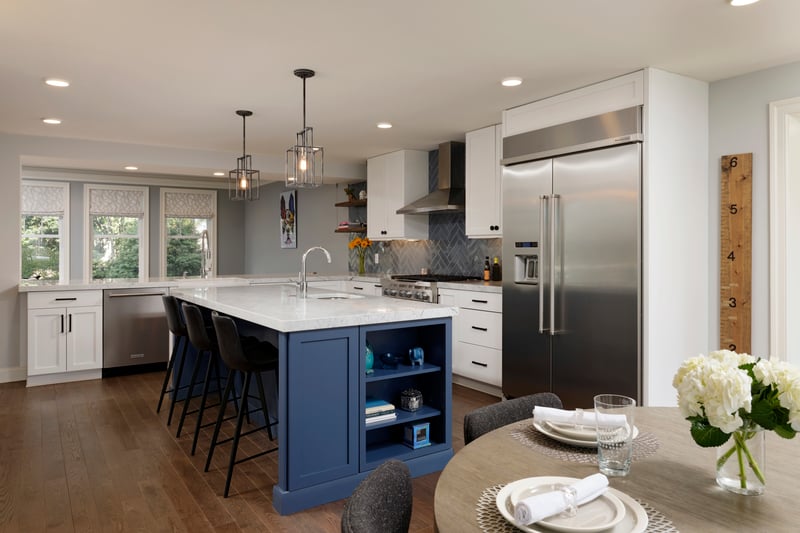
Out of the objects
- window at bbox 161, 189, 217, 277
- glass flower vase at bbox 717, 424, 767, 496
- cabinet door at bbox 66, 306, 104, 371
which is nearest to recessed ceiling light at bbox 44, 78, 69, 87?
cabinet door at bbox 66, 306, 104, 371

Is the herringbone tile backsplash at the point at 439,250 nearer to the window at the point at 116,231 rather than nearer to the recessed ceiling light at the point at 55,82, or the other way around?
the recessed ceiling light at the point at 55,82

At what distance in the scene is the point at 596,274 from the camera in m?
3.76

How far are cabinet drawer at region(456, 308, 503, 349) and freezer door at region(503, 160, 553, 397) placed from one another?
0.25 m

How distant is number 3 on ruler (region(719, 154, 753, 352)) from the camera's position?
3598 millimetres

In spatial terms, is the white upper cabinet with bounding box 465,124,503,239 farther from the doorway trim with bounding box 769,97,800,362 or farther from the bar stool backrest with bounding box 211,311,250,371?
the bar stool backrest with bounding box 211,311,250,371

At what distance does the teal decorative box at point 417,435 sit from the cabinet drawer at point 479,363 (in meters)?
1.66

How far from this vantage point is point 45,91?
402 cm

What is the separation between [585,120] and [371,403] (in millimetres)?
2389

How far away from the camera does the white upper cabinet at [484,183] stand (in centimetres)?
504

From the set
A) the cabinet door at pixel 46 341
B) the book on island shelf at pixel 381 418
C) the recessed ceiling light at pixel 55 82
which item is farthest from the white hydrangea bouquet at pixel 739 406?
the cabinet door at pixel 46 341

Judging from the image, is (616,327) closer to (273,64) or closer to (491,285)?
Answer: (491,285)

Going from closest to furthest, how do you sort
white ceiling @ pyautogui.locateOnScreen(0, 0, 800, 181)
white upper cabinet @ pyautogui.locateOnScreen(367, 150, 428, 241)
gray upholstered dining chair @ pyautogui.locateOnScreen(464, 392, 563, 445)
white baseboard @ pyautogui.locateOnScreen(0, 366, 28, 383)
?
gray upholstered dining chair @ pyautogui.locateOnScreen(464, 392, 563, 445) → white ceiling @ pyautogui.locateOnScreen(0, 0, 800, 181) → white baseboard @ pyautogui.locateOnScreen(0, 366, 28, 383) → white upper cabinet @ pyautogui.locateOnScreen(367, 150, 428, 241)

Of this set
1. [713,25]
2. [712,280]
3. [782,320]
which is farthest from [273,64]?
[782,320]

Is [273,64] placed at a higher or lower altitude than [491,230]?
higher
